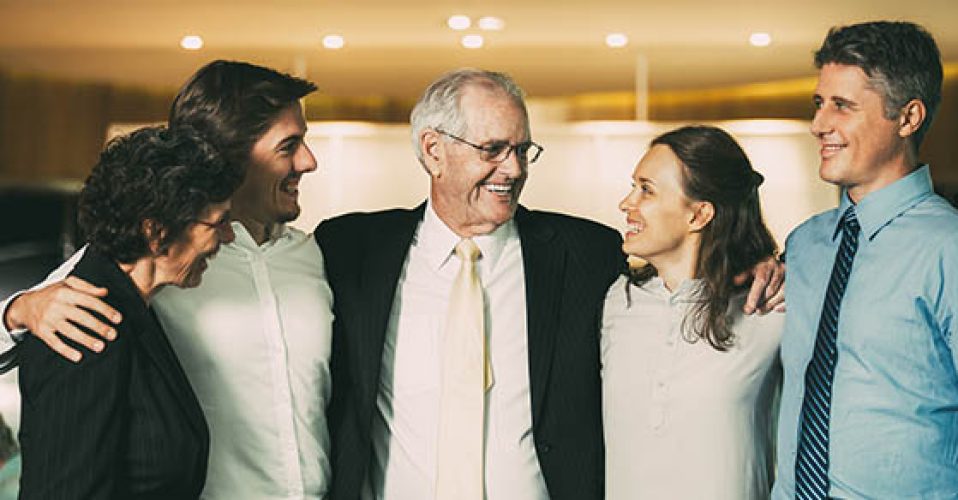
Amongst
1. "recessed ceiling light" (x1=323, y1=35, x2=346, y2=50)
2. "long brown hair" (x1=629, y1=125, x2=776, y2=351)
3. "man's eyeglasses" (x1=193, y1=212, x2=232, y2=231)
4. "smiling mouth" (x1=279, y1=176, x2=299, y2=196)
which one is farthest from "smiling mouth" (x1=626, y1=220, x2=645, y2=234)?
"recessed ceiling light" (x1=323, y1=35, x2=346, y2=50)

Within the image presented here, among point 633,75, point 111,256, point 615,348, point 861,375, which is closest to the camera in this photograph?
point 111,256

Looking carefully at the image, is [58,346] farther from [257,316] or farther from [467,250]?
[467,250]

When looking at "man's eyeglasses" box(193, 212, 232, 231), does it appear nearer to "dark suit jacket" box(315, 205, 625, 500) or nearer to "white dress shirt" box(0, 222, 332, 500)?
"white dress shirt" box(0, 222, 332, 500)

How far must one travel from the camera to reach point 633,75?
7.46 m

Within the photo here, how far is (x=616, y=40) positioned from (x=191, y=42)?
2.12 metres

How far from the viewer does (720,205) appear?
279 centimetres

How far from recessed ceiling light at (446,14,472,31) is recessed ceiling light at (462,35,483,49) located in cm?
20

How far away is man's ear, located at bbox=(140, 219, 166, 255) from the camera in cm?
222

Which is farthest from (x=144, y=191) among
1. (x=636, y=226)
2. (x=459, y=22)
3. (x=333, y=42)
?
(x=333, y=42)

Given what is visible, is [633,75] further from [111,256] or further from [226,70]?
[111,256]

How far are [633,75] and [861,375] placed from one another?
523 centimetres

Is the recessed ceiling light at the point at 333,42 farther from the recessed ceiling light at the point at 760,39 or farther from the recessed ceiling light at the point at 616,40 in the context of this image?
the recessed ceiling light at the point at 760,39

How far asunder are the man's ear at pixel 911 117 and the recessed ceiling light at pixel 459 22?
3.90 meters

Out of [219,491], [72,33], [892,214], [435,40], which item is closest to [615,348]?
[892,214]
